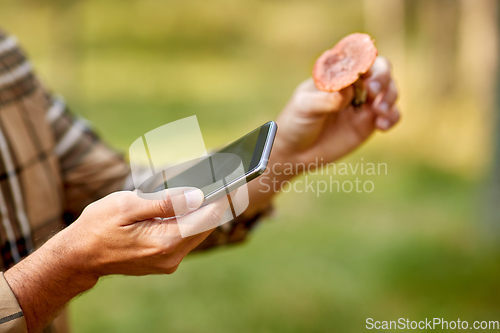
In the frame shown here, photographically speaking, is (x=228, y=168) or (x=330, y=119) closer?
(x=228, y=168)

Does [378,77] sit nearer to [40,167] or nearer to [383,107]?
[383,107]

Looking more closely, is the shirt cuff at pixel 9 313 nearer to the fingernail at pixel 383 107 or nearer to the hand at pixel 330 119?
the hand at pixel 330 119

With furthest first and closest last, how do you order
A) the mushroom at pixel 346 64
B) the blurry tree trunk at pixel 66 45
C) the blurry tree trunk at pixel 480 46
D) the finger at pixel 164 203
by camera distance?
the blurry tree trunk at pixel 66 45 < the blurry tree trunk at pixel 480 46 < the mushroom at pixel 346 64 < the finger at pixel 164 203

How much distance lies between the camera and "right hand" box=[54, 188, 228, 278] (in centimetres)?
68

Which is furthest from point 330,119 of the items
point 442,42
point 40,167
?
point 442,42

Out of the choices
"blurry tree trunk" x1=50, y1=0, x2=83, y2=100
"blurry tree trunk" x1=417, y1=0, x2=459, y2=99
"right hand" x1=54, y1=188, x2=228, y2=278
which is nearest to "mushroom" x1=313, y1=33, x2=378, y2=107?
"right hand" x1=54, y1=188, x2=228, y2=278

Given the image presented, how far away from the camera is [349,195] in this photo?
3.65m

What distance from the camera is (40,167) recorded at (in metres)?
1.12

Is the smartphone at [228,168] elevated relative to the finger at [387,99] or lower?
elevated

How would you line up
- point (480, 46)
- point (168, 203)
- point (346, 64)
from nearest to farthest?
point (168, 203) → point (346, 64) → point (480, 46)

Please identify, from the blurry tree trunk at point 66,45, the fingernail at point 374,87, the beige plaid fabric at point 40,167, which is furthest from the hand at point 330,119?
the blurry tree trunk at point 66,45

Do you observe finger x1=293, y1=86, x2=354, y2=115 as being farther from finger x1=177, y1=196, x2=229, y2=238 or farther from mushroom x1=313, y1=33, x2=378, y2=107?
finger x1=177, y1=196, x2=229, y2=238

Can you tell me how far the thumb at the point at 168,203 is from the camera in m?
0.67

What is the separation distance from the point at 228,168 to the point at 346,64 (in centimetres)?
50
